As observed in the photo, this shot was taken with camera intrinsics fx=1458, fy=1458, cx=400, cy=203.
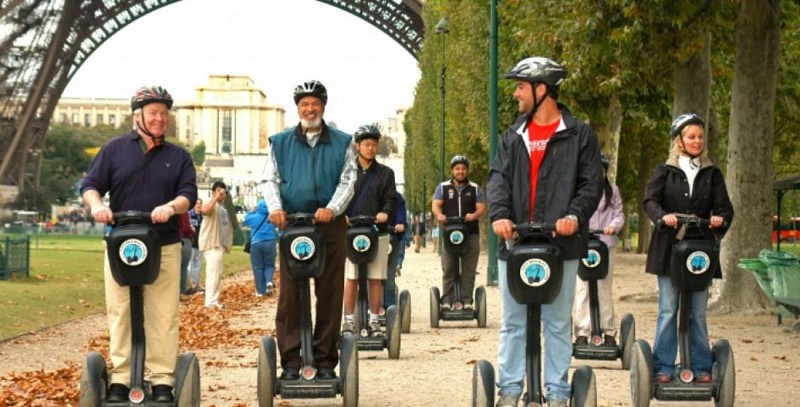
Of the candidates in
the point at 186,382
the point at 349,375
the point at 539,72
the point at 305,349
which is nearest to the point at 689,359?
the point at 349,375

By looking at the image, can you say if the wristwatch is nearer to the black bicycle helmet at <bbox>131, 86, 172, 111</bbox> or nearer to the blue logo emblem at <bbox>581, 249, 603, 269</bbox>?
the black bicycle helmet at <bbox>131, 86, 172, 111</bbox>

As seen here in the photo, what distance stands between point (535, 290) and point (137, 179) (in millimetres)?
2236

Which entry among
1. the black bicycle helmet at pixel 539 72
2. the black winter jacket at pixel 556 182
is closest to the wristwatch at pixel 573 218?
the black winter jacket at pixel 556 182

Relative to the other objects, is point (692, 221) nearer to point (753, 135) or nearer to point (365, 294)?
point (365, 294)

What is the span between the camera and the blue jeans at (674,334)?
7934 mm

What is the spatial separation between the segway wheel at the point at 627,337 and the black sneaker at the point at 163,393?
4122 mm

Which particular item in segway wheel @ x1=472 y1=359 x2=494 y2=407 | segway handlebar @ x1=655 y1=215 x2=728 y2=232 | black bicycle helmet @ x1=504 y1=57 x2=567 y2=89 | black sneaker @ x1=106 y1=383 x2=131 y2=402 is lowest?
black sneaker @ x1=106 y1=383 x2=131 y2=402

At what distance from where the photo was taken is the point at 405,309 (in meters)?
13.8

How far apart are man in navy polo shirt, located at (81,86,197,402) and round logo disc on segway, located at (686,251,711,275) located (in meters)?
2.65

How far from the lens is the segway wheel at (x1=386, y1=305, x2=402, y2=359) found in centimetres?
1104

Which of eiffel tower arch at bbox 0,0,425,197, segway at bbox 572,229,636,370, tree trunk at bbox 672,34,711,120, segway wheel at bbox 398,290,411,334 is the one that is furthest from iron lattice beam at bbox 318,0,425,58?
segway at bbox 572,229,636,370

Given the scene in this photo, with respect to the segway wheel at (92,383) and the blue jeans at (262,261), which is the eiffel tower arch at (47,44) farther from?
the segway wheel at (92,383)

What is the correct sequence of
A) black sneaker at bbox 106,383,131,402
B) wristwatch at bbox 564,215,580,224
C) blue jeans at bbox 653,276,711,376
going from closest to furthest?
wristwatch at bbox 564,215,580,224, black sneaker at bbox 106,383,131,402, blue jeans at bbox 653,276,711,376

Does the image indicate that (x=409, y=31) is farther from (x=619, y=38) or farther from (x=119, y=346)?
(x=119, y=346)
